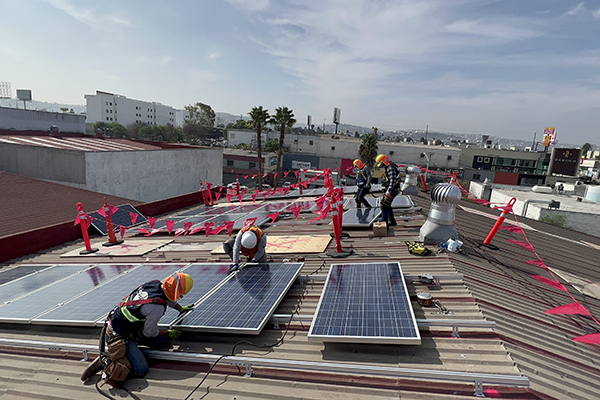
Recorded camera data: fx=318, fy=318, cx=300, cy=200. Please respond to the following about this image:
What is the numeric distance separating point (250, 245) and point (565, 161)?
79.5m

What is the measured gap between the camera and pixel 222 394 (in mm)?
4262

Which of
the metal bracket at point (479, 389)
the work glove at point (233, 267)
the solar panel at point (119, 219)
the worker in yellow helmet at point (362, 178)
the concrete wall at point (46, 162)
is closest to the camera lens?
the metal bracket at point (479, 389)

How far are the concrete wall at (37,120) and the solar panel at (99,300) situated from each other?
47.0m

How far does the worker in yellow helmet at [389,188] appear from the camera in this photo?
1062 cm

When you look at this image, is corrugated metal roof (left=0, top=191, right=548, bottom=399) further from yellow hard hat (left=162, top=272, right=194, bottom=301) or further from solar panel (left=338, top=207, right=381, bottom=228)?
solar panel (left=338, top=207, right=381, bottom=228)

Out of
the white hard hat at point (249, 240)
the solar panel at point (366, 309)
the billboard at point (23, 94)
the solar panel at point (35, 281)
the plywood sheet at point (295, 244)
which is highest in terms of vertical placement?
the billboard at point (23, 94)

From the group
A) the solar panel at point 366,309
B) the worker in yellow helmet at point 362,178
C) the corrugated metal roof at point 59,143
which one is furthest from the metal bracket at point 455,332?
the corrugated metal roof at point 59,143

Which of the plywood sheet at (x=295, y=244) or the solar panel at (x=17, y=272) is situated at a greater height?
the plywood sheet at (x=295, y=244)

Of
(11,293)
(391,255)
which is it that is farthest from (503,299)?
(11,293)

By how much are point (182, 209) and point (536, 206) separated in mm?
31892

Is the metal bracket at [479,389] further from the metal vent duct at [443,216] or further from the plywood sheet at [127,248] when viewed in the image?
the plywood sheet at [127,248]

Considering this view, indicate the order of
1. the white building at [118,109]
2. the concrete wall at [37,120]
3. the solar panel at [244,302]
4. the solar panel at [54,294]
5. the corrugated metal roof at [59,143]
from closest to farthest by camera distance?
the solar panel at [244,302]
the solar panel at [54,294]
the corrugated metal roof at [59,143]
the concrete wall at [37,120]
the white building at [118,109]

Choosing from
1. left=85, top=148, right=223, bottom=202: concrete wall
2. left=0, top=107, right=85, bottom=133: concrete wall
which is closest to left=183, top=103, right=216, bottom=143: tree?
left=0, top=107, right=85, bottom=133: concrete wall

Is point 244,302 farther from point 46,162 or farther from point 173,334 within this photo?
point 46,162
